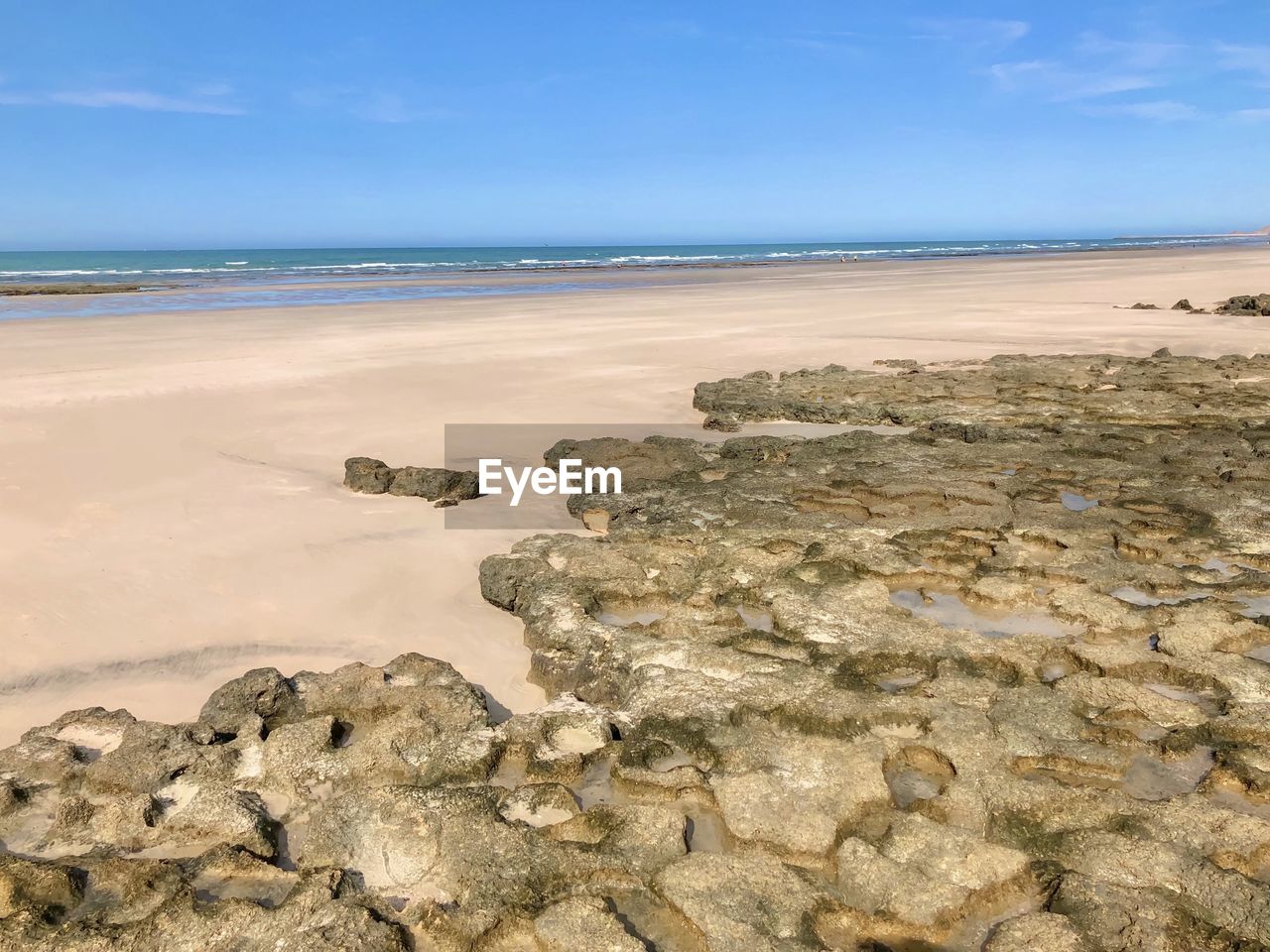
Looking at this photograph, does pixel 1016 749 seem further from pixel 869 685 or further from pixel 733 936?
pixel 733 936

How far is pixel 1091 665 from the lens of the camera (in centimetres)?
378

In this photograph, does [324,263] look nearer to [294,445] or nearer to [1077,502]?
[294,445]

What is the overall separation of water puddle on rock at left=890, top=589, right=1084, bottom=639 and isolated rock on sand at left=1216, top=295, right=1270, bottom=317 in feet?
53.4

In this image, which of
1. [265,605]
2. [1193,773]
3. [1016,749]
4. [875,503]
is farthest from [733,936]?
[875,503]

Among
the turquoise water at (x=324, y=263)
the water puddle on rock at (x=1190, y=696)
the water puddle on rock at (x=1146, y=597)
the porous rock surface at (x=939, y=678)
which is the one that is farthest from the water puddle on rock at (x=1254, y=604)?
the turquoise water at (x=324, y=263)

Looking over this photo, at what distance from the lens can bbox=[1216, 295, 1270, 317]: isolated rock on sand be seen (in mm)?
16891

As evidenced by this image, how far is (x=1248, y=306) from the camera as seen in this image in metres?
17.2

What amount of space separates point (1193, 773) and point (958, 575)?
172 centimetres

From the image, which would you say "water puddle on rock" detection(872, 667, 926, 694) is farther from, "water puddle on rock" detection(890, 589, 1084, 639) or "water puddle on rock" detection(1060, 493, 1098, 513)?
"water puddle on rock" detection(1060, 493, 1098, 513)

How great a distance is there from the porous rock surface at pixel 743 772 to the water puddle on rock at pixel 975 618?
0.06 feet

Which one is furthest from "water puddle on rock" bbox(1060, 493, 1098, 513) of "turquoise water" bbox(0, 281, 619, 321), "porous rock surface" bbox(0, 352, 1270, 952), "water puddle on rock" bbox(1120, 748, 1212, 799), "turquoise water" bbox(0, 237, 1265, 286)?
"turquoise water" bbox(0, 237, 1265, 286)
